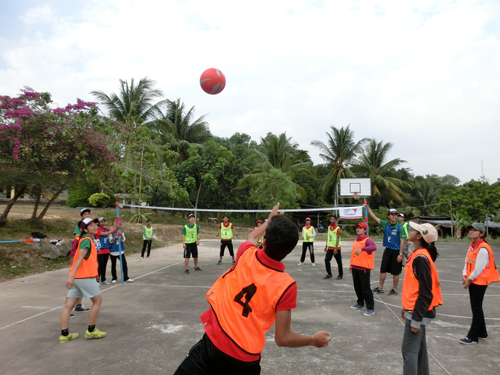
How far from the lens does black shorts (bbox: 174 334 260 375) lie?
178 centimetres

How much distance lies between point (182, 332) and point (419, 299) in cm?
314

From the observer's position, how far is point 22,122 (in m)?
10.5

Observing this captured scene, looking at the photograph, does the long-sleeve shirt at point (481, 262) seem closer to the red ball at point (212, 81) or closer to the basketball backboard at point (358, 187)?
the red ball at point (212, 81)

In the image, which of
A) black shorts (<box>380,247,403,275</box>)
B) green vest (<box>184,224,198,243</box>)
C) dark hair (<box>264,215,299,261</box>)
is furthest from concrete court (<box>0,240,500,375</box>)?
dark hair (<box>264,215,299,261</box>)

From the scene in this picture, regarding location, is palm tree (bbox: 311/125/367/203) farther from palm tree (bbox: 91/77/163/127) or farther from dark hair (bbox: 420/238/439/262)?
dark hair (bbox: 420/238/439/262)

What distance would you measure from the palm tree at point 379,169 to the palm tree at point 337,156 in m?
1.32

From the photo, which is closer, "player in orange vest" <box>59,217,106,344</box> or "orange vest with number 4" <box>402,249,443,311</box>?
"orange vest with number 4" <box>402,249,443,311</box>

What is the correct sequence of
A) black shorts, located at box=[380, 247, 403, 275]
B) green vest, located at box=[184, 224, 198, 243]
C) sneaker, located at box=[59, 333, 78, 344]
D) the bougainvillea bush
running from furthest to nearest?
the bougainvillea bush, green vest, located at box=[184, 224, 198, 243], black shorts, located at box=[380, 247, 403, 275], sneaker, located at box=[59, 333, 78, 344]

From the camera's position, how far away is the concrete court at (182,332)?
11.9 feet

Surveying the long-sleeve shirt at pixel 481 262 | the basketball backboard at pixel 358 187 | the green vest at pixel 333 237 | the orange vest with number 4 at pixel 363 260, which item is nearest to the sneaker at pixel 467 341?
the long-sleeve shirt at pixel 481 262

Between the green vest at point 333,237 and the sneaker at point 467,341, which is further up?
the green vest at point 333,237

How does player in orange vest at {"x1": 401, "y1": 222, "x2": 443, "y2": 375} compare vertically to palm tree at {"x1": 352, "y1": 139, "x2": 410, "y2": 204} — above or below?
below

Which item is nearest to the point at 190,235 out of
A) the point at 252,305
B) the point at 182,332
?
the point at 182,332

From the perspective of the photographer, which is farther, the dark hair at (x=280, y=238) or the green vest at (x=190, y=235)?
the green vest at (x=190, y=235)
